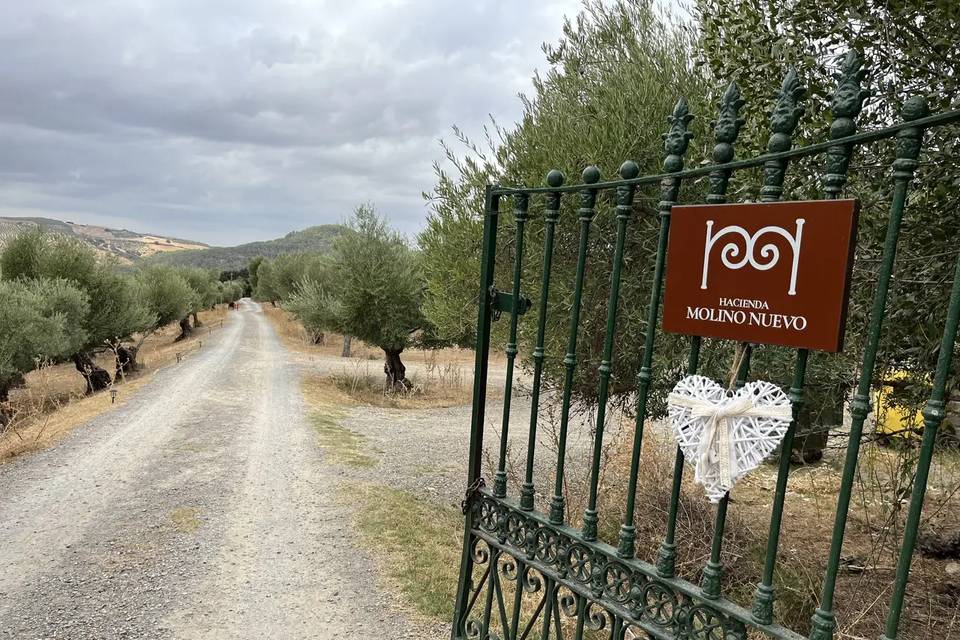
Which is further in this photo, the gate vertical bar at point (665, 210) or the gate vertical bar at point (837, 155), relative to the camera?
the gate vertical bar at point (665, 210)

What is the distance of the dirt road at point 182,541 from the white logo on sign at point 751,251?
4.23 metres

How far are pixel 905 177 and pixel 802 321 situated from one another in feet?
1.62

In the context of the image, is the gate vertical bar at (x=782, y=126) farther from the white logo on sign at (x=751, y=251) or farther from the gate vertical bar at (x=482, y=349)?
the gate vertical bar at (x=482, y=349)

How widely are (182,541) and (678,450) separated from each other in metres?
6.37

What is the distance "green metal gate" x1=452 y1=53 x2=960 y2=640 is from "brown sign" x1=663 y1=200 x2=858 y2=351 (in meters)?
0.07

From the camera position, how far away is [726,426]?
2.01 meters

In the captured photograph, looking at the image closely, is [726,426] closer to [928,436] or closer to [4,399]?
[928,436]

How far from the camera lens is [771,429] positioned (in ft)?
6.24

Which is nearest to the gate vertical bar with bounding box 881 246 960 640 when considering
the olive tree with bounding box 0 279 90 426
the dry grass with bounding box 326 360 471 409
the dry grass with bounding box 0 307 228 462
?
the dry grass with bounding box 0 307 228 462

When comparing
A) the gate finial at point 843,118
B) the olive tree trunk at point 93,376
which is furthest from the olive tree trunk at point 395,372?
the gate finial at point 843,118

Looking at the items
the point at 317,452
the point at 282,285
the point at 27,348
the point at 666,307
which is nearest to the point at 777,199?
the point at 666,307

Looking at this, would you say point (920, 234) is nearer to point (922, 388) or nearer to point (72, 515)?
point (922, 388)

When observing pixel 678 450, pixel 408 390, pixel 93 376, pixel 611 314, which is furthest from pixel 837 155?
pixel 93 376

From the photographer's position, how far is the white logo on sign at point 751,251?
188 centimetres
